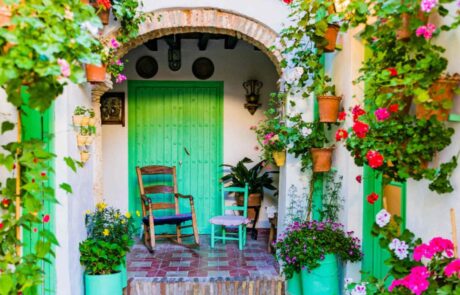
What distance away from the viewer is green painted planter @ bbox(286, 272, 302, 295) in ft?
12.4

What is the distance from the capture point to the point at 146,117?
609 cm

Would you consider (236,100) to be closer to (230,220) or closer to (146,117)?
(146,117)

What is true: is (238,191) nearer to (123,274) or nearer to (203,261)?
(203,261)

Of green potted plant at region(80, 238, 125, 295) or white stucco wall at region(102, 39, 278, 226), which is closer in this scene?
green potted plant at region(80, 238, 125, 295)

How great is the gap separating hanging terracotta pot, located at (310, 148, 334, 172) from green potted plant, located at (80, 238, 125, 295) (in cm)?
187

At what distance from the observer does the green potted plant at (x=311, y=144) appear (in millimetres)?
4012

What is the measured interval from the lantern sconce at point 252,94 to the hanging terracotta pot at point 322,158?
7.22ft

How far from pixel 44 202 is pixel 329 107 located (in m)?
2.36

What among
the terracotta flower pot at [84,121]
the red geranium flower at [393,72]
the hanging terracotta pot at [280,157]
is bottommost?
the hanging terracotta pot at [280,157]

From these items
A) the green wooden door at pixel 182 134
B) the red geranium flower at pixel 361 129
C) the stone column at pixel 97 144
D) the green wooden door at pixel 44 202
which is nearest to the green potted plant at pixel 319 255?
the red geranium flower at pixel 361 129

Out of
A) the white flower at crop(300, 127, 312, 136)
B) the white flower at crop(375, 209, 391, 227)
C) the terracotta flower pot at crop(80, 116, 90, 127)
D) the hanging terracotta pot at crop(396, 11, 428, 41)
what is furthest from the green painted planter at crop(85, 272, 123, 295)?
the hanging terracotta pot at crop(396, 11, 428, 41)

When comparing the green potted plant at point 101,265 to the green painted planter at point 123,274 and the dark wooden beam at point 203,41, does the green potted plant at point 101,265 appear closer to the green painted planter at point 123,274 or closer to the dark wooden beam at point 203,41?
the green painted planter at point 123,274

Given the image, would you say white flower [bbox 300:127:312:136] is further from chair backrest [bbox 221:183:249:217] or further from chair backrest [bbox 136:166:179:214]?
chair backrest [bbox 136:166:179:214]

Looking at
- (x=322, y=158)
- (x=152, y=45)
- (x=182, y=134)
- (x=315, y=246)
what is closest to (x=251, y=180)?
(x=182, y=134)
